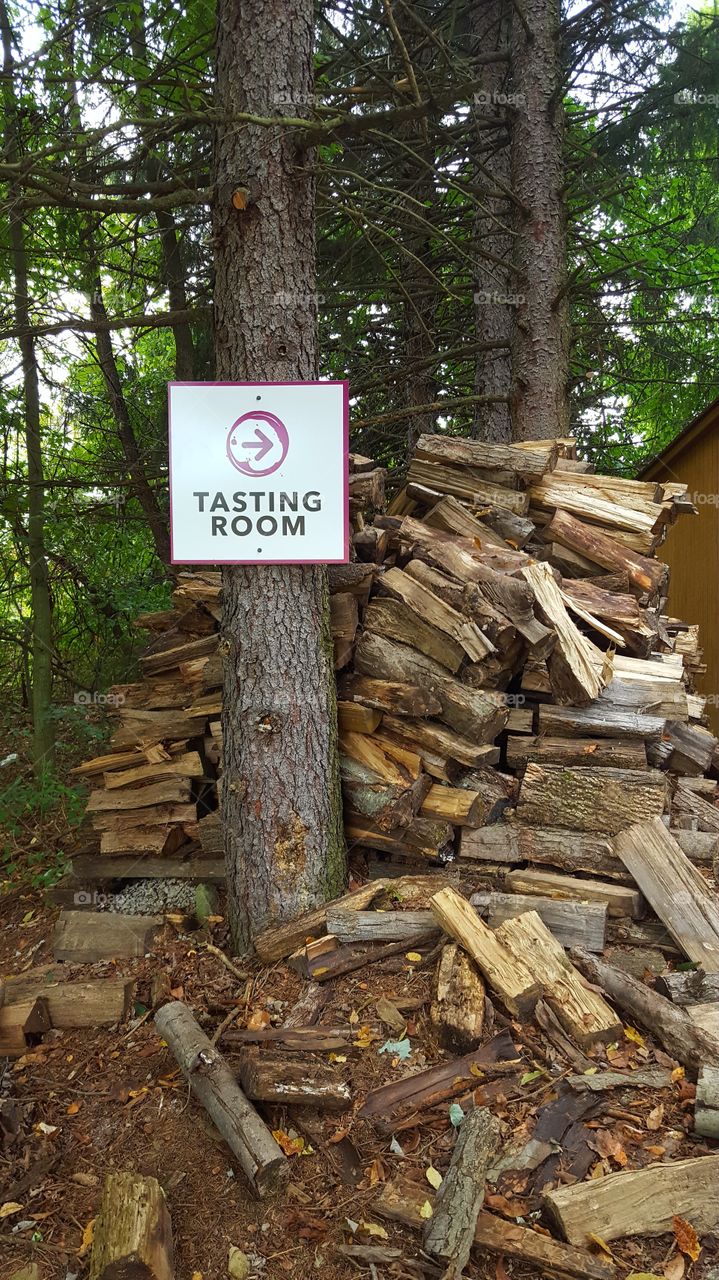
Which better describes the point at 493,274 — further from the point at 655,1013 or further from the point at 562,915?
the point at 655,1013

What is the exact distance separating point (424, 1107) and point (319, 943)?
36.6 inches

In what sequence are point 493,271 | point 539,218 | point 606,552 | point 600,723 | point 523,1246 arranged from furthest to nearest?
point 493,271 → point 539,218 → point 606,552 → point 600,723 → point 523,1246

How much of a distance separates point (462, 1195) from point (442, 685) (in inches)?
88.6

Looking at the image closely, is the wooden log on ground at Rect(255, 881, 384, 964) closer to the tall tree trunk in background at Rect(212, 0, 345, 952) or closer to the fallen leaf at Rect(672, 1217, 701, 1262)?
the tall tree trunk in background at Rect(212, 0, 345, 952)

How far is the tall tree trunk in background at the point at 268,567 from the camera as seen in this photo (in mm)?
3719

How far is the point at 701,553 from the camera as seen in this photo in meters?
9.18

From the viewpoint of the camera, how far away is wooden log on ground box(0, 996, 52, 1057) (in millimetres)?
3564

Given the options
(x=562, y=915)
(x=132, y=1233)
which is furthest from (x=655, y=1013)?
(x=132, y=1233)

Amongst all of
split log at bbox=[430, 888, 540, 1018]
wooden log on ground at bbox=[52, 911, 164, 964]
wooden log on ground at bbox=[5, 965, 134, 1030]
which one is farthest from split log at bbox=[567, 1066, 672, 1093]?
wooden log on ground at bbox=[52, 911, 164, 964]

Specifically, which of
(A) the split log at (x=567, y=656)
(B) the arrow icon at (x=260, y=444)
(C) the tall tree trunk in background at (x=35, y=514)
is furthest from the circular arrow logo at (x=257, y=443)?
(C) the tall tree trunk in background at (x=35, y=514)

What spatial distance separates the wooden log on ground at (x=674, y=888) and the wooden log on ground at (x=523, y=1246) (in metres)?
1.44

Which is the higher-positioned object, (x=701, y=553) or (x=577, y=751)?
(x=701, y=553)

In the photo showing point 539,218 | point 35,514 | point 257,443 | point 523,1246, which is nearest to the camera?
point 523,1246

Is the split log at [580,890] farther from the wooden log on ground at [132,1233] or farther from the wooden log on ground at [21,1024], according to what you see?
the wooden log on ground at [21,1024]
